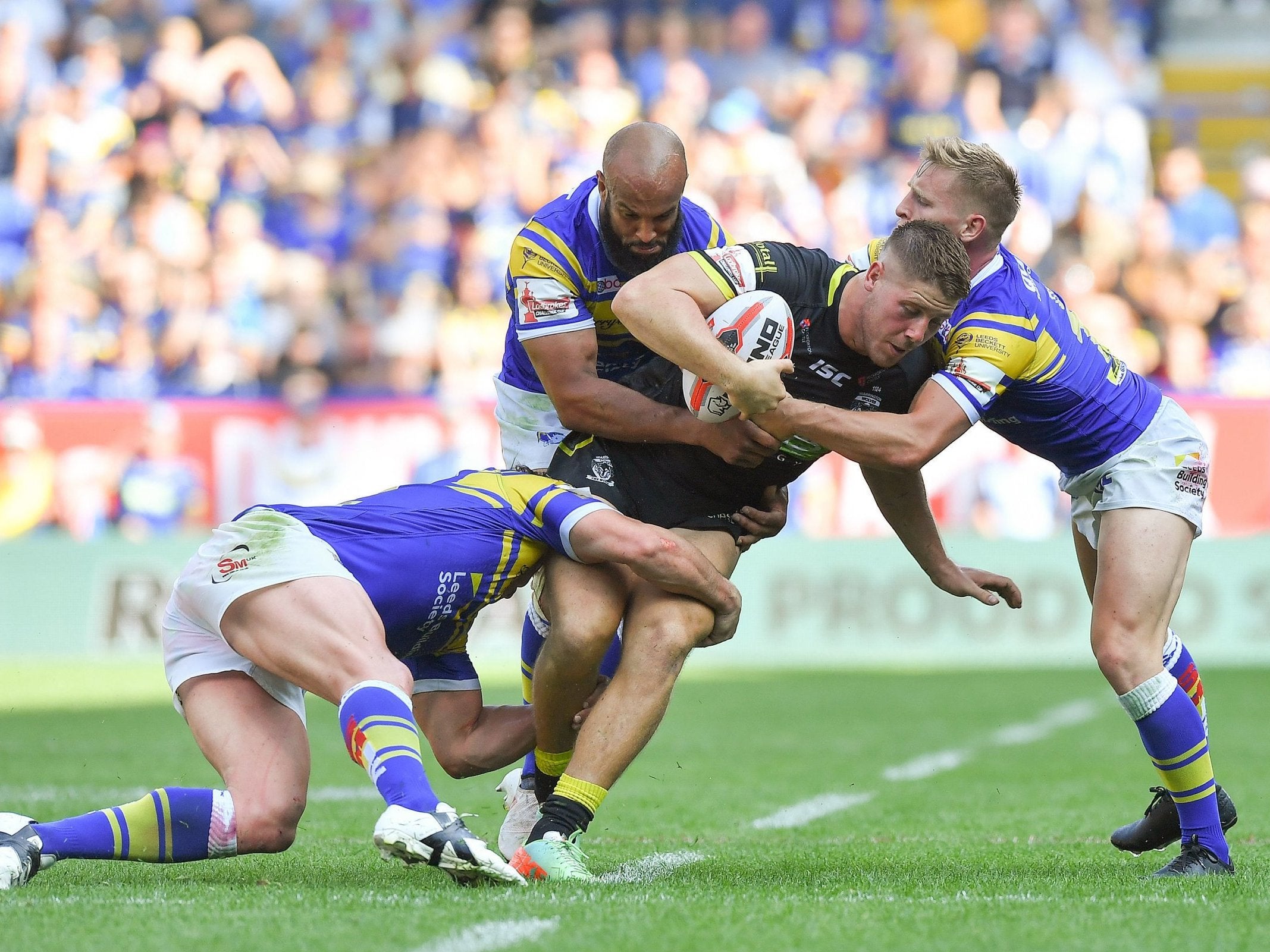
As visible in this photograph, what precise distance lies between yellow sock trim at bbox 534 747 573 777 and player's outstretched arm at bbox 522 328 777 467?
3.75 feet

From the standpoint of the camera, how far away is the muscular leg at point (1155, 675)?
17.2 feet

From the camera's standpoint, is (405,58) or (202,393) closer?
(202,393)

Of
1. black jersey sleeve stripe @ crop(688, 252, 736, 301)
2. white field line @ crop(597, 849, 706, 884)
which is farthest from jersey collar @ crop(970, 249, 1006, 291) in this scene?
white field line @ crop(597, 849, 706, 884)

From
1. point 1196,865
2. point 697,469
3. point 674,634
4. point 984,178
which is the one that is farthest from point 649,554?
point 1196,865

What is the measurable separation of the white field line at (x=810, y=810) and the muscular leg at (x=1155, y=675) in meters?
1.71

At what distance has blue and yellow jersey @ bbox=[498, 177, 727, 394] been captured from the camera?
5.95 meters

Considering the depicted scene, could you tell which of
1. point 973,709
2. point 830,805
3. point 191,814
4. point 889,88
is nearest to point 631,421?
point 191,814

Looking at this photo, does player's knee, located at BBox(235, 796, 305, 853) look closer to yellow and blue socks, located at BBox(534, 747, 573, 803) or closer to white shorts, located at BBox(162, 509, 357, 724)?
white shorts, located at BBox(162, 509, 357, 724)

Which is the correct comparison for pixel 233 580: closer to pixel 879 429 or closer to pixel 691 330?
pixel 691 330

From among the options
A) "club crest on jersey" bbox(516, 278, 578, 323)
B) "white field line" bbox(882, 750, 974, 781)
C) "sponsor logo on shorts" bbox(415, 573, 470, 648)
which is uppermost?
"club crest on jersey" bbox(516, 278, 578, 323)

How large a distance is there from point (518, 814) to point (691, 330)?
6.54 ft

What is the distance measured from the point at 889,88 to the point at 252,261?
23.7 feet

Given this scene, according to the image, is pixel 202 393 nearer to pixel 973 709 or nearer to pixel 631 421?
pixel 973 709

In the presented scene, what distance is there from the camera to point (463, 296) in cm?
1631
